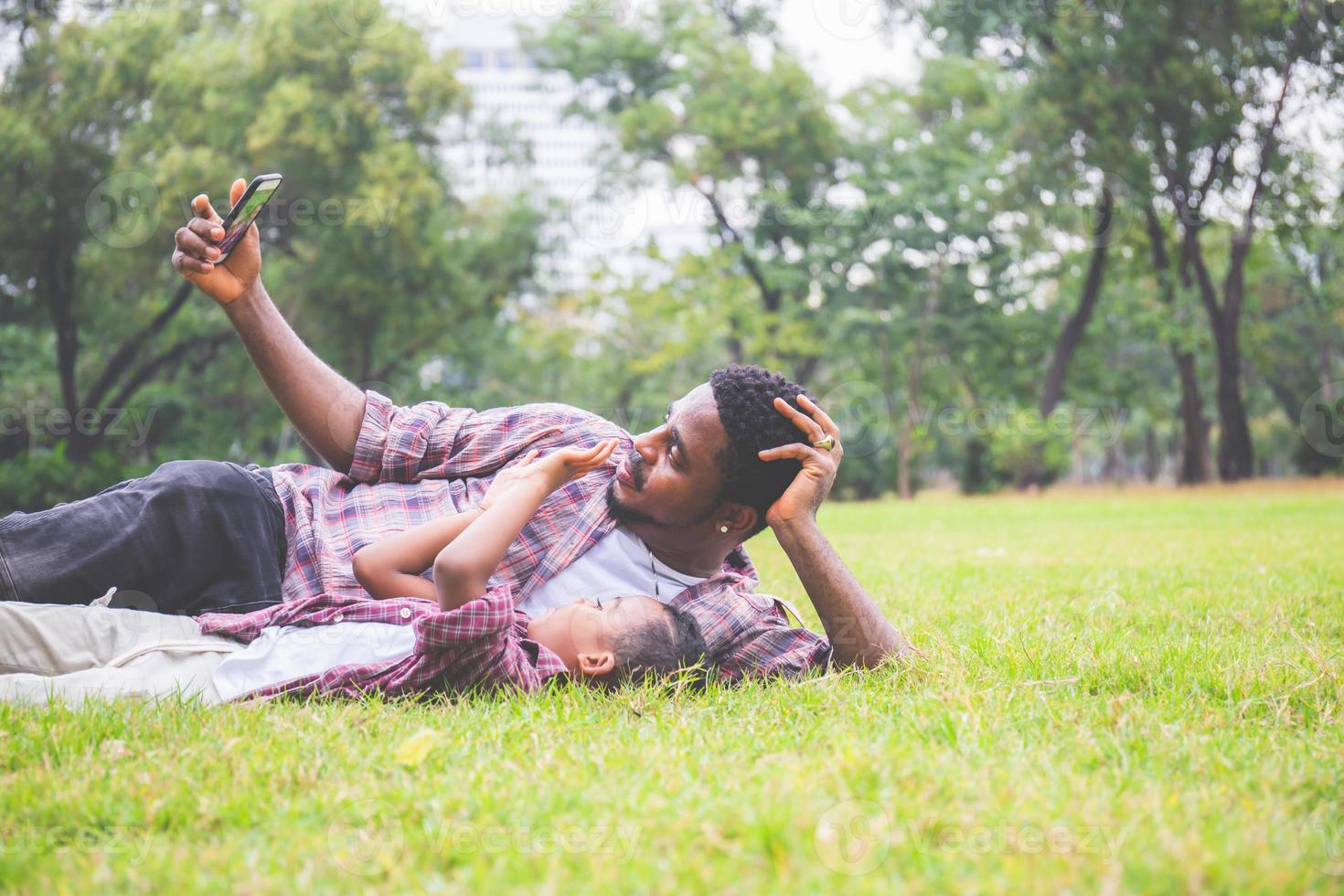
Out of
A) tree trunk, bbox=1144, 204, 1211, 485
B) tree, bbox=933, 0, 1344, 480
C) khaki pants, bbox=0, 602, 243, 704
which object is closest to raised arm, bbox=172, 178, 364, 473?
khaki pants, bbox=0, 602, 243, 704

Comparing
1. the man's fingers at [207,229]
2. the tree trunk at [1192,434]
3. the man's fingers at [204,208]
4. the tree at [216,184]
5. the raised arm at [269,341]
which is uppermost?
the tree at [216,184]

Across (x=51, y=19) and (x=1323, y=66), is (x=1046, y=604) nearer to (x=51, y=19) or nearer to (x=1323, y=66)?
(x=51, y=19)

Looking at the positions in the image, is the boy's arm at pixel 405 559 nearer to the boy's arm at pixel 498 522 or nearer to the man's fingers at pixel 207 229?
the boy's arm at pixel 498 522

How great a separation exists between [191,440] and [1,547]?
20.1m

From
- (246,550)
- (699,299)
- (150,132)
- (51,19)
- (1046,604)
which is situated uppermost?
(51,19)

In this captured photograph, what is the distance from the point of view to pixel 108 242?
670 inches

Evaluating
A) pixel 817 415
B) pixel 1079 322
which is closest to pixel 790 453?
pixel 817 415

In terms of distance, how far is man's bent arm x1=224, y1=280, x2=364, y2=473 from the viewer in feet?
11.8

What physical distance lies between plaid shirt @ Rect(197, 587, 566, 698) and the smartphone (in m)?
1.19

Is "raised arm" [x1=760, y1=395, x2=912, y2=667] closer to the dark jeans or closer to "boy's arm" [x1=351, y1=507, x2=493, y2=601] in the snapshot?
"boy's arm" [x1=351, y1=507, x2=493, y2=601]

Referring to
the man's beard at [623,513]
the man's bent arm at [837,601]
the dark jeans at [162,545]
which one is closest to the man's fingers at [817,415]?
the man's bent arm at [837,601]

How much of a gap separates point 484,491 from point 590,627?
2.05 feet

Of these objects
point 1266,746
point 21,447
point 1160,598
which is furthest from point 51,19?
point 1266,746

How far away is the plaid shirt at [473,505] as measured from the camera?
11.5ft
